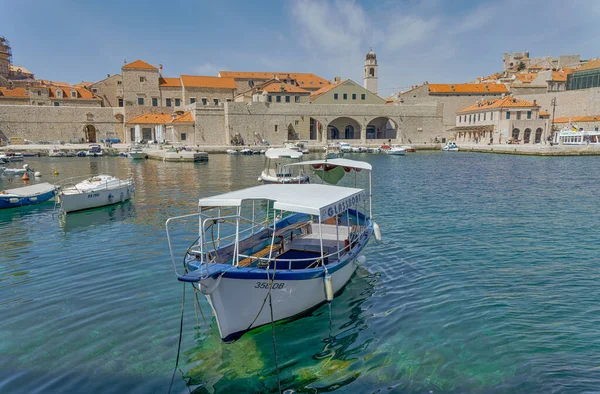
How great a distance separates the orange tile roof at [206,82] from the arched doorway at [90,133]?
15.0m

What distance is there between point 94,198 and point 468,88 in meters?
65.4

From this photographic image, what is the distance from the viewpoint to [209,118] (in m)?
54.8

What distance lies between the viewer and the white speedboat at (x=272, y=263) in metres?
6.39

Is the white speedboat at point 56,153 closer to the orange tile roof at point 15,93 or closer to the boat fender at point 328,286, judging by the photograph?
the orange tile roof at point 15,93

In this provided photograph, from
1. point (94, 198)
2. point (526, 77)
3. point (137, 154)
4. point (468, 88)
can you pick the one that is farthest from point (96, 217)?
point (526, 77)

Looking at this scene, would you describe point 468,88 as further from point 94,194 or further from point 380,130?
point 94,194

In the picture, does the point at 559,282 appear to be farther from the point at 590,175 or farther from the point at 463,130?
the point at 463,130

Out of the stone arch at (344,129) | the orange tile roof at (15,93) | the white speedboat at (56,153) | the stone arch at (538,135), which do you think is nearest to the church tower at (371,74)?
the stone arch at (344,129)

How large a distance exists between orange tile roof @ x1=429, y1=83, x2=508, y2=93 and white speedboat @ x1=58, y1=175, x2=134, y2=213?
196 feet

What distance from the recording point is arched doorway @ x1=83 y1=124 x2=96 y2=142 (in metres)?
61.2

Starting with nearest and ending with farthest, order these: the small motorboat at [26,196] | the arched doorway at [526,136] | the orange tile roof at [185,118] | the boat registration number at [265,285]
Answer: the boat registration number at [265,285] → the small motorboat at [26,196] → the orange tile roof at [185,118] → the arched doorway at [526,136]

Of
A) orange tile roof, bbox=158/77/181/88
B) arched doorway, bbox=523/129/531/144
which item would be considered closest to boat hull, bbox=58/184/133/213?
orange tile roof, bbox=158/77/181/88

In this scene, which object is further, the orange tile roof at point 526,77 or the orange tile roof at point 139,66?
the orange tile roof at point 526,77

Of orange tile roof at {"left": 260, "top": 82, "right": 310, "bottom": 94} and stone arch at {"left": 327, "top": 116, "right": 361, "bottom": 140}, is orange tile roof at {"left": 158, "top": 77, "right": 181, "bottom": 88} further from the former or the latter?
stone arch at {"left": 327, "top": 116, "right": 361, "bottom": 140}
